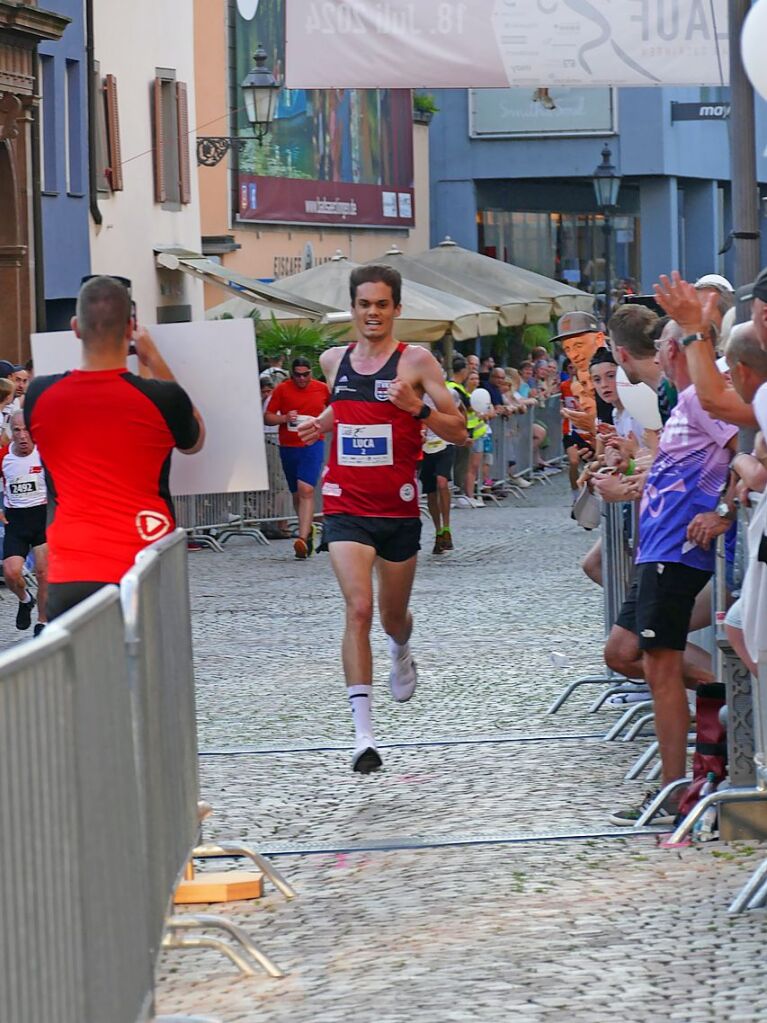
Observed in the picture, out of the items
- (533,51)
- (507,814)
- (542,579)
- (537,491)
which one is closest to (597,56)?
(533,51)

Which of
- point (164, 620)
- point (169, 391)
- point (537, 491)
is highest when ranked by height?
point (169, 391)

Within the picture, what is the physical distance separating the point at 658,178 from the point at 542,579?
38885mm

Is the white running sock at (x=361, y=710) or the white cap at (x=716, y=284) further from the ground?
the white cap at (x=716, y=284)

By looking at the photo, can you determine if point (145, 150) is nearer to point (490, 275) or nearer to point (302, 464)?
point (490, 275)

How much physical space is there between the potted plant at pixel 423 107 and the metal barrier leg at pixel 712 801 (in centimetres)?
4099

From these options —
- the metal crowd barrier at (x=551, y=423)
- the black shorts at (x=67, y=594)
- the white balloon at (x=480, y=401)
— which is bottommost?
the metal crowd barrier at (x=551, y=423)

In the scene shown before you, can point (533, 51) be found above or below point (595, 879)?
above

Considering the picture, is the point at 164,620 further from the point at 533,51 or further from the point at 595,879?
the point at 533,51

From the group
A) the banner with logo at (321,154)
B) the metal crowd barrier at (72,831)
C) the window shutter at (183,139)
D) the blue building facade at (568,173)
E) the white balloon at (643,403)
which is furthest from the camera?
the blue building facade at (568,173)

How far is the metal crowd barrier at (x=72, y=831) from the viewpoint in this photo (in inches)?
135

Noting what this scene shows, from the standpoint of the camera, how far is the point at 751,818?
24.0ft

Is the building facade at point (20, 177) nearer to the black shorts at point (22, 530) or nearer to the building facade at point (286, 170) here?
the building facade at point (286, 170)

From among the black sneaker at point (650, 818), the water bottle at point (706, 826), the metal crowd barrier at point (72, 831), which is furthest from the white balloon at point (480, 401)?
the metal crowd barrier at point (72, 831)

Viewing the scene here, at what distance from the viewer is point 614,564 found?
11.0 metres
